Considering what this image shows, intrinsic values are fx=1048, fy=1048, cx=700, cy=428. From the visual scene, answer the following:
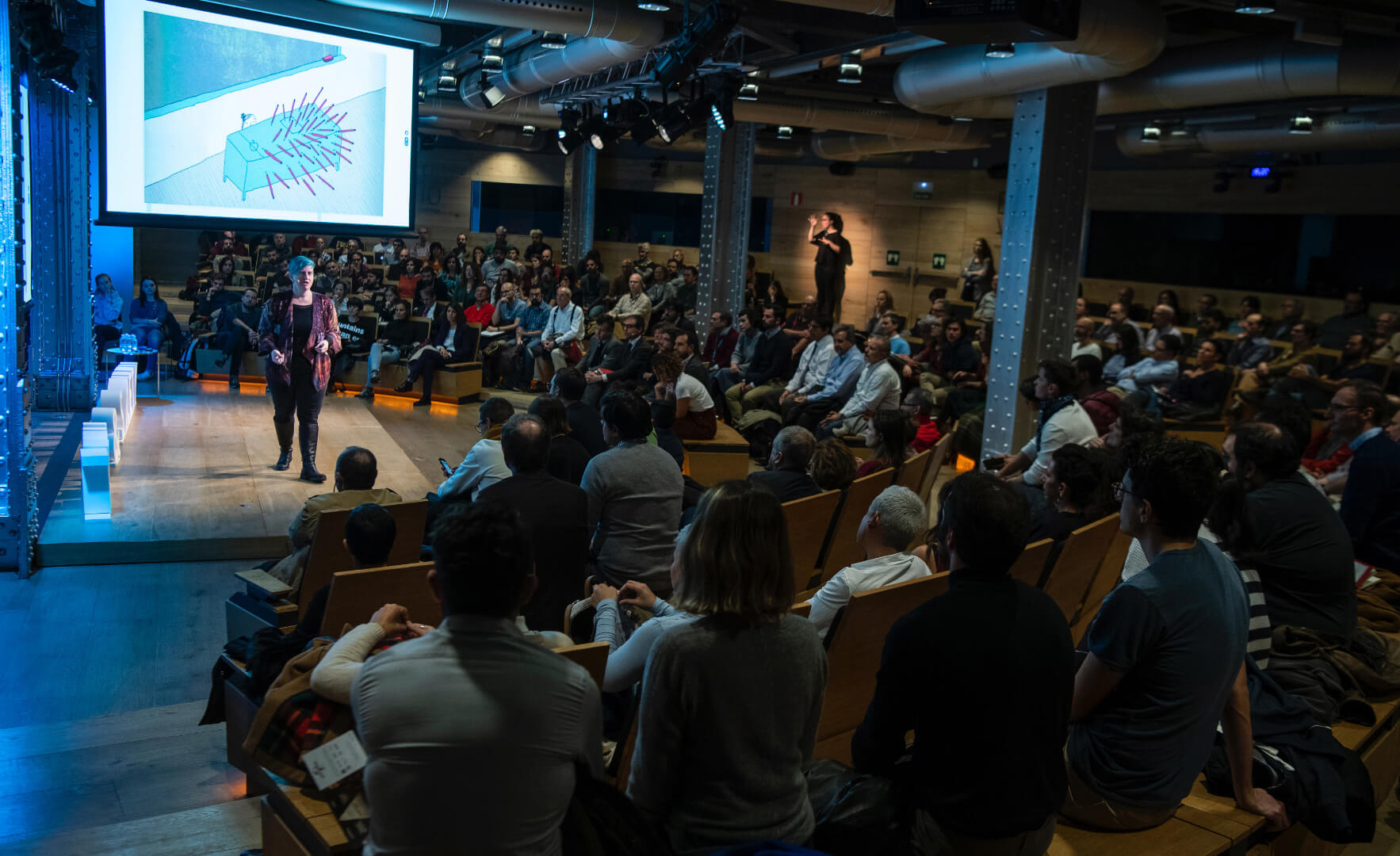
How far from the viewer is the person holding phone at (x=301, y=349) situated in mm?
6816

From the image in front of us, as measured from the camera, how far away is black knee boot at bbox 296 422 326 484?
7070 mm

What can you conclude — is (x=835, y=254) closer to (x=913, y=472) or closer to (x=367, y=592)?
(x=913, y=472)

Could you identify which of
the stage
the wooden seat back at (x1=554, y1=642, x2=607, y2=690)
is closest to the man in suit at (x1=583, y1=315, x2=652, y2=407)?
the stage

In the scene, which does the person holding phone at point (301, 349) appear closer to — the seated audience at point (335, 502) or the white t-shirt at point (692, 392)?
the white t-shirt at point (692, 392)

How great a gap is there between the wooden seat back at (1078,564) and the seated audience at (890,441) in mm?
1193

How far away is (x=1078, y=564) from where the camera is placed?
3.62m

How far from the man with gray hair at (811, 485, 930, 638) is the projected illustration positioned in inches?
198

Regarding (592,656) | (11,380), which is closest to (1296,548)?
(592,656)

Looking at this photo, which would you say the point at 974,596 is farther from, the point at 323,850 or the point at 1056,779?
the point at 323,850

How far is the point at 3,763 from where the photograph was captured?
10.6 feet

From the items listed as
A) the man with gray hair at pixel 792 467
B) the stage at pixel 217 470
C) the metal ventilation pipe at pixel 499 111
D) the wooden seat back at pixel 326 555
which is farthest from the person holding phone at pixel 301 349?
the metal ventilation pipe at pixel 499 111

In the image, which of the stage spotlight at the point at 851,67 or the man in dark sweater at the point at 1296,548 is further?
the stage spotlight at the point at 851,67

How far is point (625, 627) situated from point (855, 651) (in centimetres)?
61

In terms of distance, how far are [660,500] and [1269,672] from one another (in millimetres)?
2015
